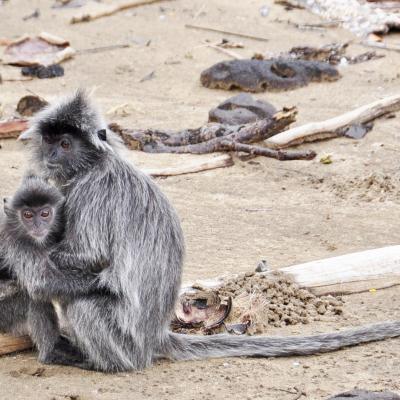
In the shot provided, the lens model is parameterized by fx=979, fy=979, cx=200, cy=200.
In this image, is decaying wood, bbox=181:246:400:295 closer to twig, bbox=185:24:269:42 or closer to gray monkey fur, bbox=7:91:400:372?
gray monkey fur, bbox=7:91:400:372

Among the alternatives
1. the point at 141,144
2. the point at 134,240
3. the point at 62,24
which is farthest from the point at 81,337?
the point at 62,24

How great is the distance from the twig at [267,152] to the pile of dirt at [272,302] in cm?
307

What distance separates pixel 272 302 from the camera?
6.18 metres

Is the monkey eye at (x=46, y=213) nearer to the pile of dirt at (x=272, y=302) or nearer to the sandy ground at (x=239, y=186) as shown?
the sandy ground at (x=239, y=186)

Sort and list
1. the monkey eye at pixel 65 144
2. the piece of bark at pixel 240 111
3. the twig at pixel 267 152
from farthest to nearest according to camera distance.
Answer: the piece of bark at pixel 240 111 → the twig at pixel 267 152 → the monkey eye at pixel 65 144

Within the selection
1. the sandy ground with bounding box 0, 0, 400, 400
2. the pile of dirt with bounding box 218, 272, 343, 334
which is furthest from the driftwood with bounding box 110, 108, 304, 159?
the pile of dirt with bounding box 218, 272, 343, 334

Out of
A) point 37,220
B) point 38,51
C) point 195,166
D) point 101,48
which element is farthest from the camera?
point 101,48

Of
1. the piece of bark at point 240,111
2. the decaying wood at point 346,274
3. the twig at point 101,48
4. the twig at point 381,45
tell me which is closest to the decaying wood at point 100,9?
the twig at point 101,48

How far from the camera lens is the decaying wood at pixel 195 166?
8883mm

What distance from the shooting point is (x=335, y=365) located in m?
5.38

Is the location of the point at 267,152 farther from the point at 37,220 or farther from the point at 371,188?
the point at 37,220

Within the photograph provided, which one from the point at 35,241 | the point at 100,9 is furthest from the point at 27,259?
the point at 100,9

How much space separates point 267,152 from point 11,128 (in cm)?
256

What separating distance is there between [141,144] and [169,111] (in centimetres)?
151
